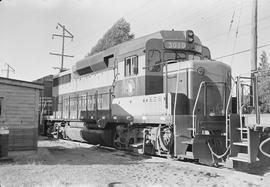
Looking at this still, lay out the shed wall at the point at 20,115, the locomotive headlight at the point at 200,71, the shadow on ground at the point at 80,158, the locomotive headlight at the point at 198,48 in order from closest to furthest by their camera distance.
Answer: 1. the shadow on ground at the point at 80,158
2. the locomotive headlight at the point at 200,71
3. the locomotive headlight at the point at 198,48
4. the shed wall at the point at 20,115

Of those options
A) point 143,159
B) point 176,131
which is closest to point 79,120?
point 143,159

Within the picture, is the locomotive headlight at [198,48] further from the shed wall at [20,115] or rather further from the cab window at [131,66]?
the shed wall at [20,115]

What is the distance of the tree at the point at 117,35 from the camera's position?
41.9 m

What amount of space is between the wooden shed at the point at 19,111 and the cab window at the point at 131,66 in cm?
330

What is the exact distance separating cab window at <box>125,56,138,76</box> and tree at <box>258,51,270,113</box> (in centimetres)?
423

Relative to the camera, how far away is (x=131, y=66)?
11844mm

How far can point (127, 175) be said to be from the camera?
25.6 feet

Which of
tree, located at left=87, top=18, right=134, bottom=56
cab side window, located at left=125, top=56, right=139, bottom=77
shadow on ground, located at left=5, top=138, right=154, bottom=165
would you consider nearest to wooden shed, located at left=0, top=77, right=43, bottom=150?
shadow on ground, located at left=5, top=138, right=154, bottom=165

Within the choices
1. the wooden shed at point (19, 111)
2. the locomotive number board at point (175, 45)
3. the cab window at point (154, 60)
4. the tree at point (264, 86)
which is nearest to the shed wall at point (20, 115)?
the wooden shed at point (19, 111)

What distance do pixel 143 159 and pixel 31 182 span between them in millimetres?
4404

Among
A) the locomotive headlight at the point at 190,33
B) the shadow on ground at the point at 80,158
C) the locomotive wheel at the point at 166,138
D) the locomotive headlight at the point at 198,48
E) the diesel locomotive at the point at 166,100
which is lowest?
the shadow on ground at the point at 80,158

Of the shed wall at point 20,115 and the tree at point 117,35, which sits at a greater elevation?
the tree at point 117,35

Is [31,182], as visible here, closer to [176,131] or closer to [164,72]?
[176,131]

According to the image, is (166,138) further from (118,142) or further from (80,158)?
(118,142)
